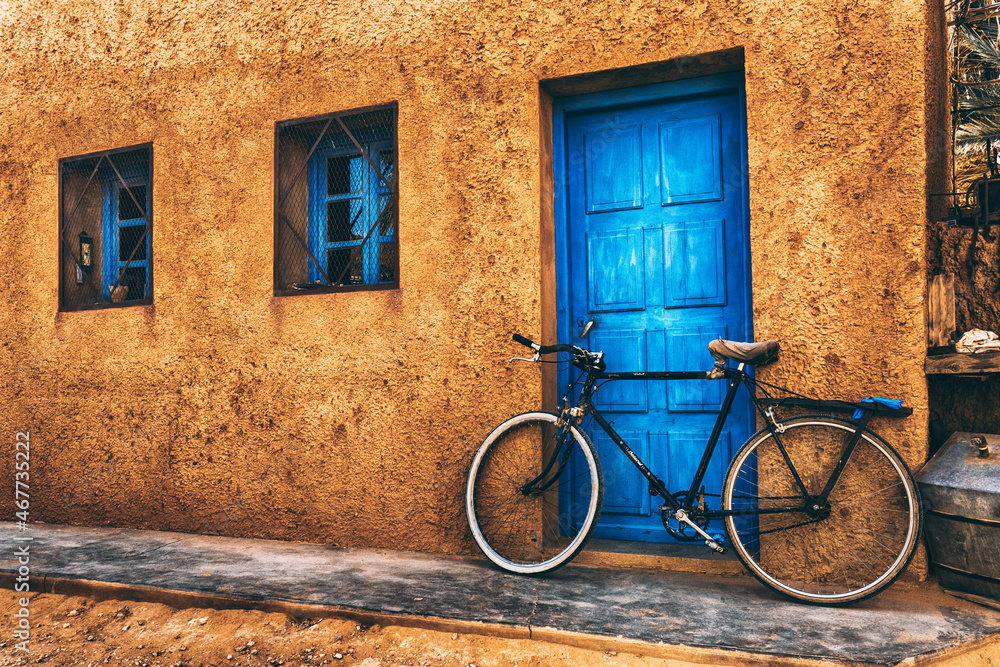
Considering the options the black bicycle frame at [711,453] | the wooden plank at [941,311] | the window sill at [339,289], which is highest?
the window sill at [339,289]

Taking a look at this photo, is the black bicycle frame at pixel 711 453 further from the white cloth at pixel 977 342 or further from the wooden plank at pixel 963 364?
the white cloth at pixel 977 342

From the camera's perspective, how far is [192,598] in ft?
10.4

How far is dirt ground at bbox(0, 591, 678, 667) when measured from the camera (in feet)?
8.55

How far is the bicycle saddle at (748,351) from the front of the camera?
123 inches

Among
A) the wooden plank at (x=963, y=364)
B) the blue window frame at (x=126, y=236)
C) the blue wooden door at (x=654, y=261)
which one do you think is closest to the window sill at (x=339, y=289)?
the blue wooden door at (x=654, y=261)

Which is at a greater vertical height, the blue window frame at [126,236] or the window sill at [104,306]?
the blue window frame at [126,236]

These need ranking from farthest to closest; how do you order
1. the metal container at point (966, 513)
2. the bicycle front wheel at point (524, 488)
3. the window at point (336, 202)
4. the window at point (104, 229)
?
the window at point (104, 229) < the window at point (336, 202) < the bicycle front wheel at point (524, 488) < the metal container at point (966, 513)

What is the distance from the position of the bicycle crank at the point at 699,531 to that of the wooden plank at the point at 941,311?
1471 millimetres

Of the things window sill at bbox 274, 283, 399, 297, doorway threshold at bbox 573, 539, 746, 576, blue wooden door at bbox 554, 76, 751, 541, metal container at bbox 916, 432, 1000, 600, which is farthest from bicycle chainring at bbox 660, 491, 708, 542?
window sill at bbox 274, 283, 399, 297

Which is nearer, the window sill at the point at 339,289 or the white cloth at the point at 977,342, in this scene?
the white cloth at the point at 977,342

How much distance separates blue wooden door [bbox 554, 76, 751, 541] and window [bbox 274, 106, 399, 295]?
1180 millimetres

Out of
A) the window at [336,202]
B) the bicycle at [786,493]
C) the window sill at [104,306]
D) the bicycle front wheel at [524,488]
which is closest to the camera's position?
the bicycle at [786,493]

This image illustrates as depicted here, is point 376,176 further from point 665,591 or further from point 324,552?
point 665,591

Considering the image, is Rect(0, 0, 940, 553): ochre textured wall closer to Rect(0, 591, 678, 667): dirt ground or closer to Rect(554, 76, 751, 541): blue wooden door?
Rect(554, 76, 751, 541): blue wooden door
